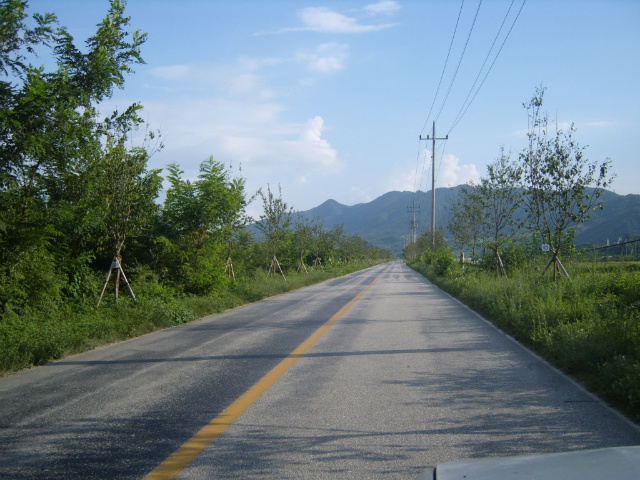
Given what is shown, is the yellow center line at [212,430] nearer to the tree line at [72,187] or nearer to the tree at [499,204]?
the tree line at [72,187]

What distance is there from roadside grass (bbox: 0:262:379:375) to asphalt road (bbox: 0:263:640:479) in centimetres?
43

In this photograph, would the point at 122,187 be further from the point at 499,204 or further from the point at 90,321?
the point at 499,204

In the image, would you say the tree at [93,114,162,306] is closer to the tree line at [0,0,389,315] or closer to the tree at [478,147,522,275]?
the tree line at [0,0,389,315]

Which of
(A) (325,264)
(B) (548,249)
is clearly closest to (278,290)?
(B) (548,249)

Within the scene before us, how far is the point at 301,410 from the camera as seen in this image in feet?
16.3

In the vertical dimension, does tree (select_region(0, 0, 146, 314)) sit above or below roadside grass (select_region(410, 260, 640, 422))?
above

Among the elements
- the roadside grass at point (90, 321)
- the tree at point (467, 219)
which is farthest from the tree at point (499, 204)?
the roadside grass at point (90, 321)

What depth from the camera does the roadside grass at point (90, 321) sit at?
301 inches

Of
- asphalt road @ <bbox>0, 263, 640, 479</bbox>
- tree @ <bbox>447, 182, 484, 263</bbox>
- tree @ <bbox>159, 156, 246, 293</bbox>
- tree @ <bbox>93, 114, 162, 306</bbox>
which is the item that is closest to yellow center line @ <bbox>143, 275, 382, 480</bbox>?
Answer: asphalt road @ <bbox>0, 263, 640, 479</bbox>

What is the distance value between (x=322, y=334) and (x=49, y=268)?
5861mm

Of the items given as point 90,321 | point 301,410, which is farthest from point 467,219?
point 301,410

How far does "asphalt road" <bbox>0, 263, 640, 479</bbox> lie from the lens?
3.76 meters

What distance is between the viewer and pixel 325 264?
5109 cm

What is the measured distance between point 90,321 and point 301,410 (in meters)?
6.59
